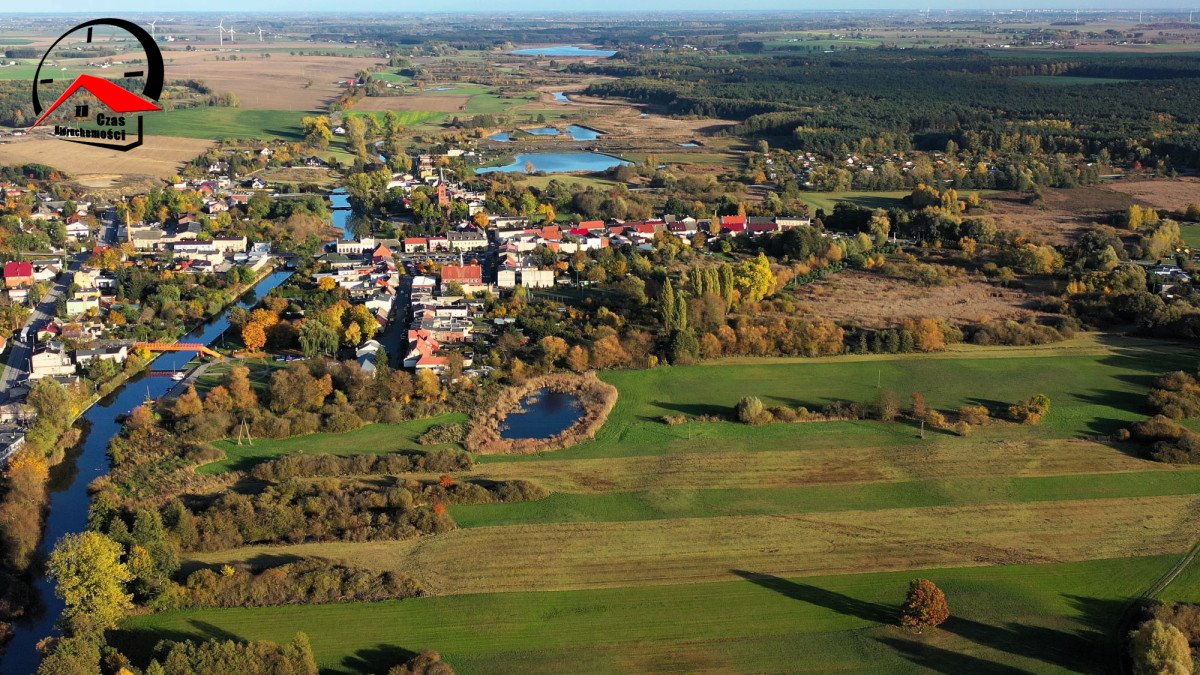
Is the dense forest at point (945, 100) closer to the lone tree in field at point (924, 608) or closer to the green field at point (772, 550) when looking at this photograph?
the green field at point (772, 550)

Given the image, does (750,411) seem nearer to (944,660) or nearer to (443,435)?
(443,435)

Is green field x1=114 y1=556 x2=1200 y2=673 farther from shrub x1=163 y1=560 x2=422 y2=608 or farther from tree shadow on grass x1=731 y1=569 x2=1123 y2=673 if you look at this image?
shrub x1=163 y1=560 x2=422 y2=608

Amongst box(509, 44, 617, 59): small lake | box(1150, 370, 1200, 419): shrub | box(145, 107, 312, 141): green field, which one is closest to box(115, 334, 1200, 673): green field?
box(1150, 370, 1200, 419): shrub

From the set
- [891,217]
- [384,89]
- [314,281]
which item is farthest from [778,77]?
[314,281]

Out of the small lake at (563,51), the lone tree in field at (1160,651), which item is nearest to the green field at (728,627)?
the lone tree in field at (1160,651)

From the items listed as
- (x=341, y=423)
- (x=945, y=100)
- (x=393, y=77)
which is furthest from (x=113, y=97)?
(x=393, y=77)

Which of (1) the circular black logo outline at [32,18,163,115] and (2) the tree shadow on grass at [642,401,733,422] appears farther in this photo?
(2) the tree shadow on grass at [642,401,733,422]
